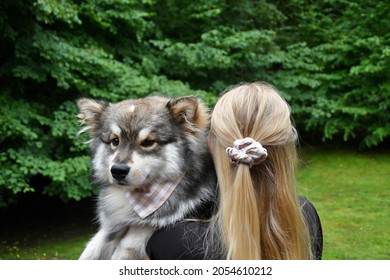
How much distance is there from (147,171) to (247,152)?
1.95 ft

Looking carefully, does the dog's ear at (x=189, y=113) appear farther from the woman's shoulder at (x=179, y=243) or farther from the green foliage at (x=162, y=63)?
the green foliage at (x=162, y=63)

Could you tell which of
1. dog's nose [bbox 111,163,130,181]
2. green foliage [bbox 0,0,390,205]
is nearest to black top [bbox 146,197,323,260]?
dog's nose [bbox 111,163,130,181]

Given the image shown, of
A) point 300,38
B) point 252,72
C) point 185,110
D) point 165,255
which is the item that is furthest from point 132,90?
point 300,38

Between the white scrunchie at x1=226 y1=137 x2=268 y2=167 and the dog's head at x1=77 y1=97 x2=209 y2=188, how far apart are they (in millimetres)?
478

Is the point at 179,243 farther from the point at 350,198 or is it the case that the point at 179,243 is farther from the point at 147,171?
the point at 350,198

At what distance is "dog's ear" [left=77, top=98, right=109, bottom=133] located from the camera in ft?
9.00

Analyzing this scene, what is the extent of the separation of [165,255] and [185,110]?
2.55 ft

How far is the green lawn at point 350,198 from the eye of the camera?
21.4 ft

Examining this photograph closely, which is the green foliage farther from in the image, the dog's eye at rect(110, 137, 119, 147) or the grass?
the dog's eye at rect(110, 137, 119, 147)

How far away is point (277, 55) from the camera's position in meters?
9.80

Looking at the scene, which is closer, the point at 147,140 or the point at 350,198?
the point at 147,140

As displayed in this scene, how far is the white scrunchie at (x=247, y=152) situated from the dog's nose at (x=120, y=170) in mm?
523

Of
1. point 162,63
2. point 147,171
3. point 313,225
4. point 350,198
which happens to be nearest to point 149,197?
point 147,171

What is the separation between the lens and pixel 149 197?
250cm
